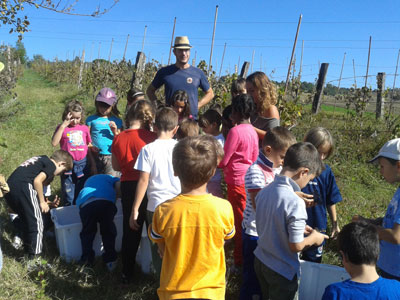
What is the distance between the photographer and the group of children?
1729mm

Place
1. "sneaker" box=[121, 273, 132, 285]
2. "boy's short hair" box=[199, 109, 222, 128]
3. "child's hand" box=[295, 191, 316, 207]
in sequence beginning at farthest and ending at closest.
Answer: "boy's short hair" box=[199, 109, 222, 128]
"sneaker" box=[121, 273, 132, 285]
"child's hand" box=[295, 191, 316, 207]

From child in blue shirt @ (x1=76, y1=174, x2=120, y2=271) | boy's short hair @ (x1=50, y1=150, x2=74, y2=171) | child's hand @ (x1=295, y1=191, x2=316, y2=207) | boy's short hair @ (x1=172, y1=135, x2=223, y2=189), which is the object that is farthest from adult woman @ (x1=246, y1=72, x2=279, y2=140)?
boy's short hair @ (x1=50, y1=150, x2=74, y2=171)

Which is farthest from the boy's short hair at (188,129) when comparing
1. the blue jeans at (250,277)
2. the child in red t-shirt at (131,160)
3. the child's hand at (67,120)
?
the child's hand at (67,120)

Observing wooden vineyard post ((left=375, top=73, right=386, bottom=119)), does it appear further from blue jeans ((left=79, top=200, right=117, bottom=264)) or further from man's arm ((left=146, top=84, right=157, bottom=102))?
blue jeans ((left=79, top=200, right=117, bottom=264))

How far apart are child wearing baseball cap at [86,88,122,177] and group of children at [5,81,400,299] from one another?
0.01 metres

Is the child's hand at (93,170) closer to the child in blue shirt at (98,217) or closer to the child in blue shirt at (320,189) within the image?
the child in blue shirt at (98,217)

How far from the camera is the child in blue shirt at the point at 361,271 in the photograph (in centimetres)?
147

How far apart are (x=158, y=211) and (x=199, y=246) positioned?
26cm

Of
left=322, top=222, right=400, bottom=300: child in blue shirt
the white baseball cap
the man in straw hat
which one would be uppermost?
the man in straw hat

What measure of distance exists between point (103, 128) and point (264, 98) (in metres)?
1.85

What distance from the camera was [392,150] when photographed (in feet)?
6.47

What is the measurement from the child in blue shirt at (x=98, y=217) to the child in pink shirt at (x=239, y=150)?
41.7 inches

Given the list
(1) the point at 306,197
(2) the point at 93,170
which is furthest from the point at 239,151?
(2) the point at 93,170

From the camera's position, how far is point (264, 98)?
10.9ft
